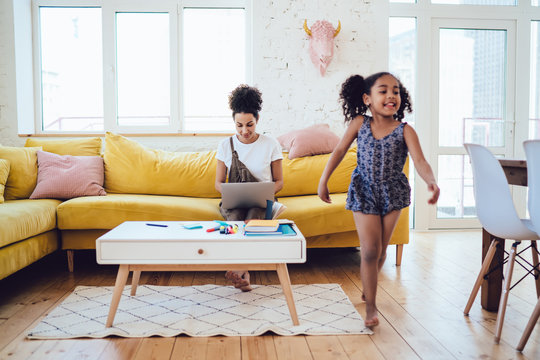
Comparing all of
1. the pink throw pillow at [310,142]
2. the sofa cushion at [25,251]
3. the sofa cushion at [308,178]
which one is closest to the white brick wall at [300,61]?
the pink throw pillow at [310,142]

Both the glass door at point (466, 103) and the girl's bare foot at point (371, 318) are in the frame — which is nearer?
the girl's bare foot at point (371, 318)

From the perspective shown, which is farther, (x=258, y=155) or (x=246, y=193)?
(x=258, y=155)

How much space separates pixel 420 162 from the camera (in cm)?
183

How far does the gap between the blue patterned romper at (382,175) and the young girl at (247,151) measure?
70 cm

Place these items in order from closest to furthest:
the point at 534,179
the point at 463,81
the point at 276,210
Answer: the point at 534,179 → the point at 276,210 → the point at 463,81

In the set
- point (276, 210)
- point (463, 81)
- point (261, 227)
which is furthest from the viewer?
point (463, 81)

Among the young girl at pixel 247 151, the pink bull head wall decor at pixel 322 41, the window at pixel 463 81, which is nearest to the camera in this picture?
the young girl at pixel 247 151

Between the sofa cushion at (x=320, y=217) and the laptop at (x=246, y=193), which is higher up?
the laptop at (x=246, y=193)

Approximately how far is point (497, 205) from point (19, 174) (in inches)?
112

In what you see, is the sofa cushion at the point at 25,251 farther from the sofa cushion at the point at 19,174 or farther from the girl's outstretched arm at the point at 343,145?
the girl's outstretched arm at the point at 343,145

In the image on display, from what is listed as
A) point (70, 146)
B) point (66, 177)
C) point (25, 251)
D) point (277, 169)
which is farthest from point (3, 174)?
point (277, 169)

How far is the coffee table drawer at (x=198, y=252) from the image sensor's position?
72.2 inches

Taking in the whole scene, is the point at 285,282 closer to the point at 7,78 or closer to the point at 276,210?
the point at 276,210

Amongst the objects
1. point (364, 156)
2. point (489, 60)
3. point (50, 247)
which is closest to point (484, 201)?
point (364, 156)
